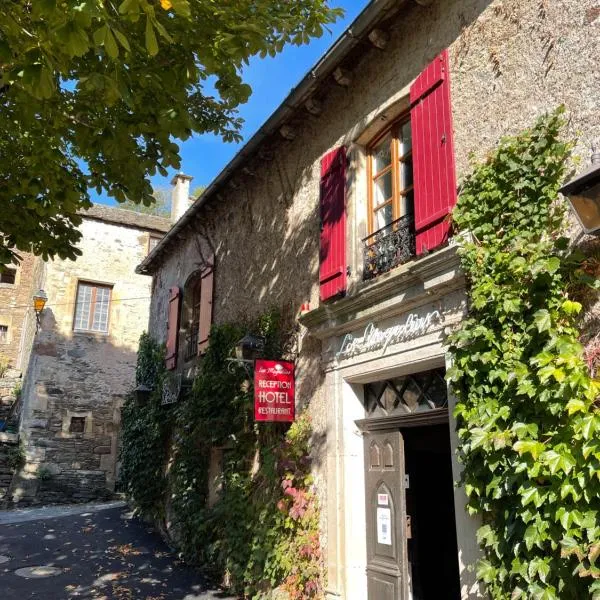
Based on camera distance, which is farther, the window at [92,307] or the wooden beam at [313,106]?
the window at [92,307]

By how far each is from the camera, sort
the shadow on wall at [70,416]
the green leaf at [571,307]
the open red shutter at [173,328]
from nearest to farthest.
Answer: the green leaf at [571,307] → the open red shutter at [173,328] → the shadow on wall at [70,416]

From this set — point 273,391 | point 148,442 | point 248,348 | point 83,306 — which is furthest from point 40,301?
point 273,391

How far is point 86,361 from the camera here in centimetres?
1623

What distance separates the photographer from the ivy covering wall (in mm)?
5633

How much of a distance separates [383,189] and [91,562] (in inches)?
250

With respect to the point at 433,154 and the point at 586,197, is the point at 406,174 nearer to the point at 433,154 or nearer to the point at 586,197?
Result: the point at 433,154

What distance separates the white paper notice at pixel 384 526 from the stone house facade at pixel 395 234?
0.01 meters

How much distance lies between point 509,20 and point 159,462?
859cm

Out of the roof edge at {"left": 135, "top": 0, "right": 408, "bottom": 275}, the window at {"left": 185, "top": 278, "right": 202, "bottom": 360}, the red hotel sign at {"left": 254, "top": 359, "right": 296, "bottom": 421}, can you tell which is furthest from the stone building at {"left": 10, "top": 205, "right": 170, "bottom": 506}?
the red hotel sign at {"left": 254, "top": 359, "right": 296, "bottom": 421}

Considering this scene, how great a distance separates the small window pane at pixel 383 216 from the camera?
17.9 ft

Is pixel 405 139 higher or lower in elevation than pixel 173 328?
higher

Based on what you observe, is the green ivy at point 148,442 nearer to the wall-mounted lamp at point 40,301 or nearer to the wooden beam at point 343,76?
the wall-mounted lamp at point 40,301

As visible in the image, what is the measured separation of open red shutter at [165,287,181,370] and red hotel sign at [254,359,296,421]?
4.36m

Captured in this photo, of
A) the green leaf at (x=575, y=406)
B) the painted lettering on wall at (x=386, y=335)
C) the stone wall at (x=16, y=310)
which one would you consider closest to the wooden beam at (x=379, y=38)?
the painted lettering on wall at (x=386, y=335)
